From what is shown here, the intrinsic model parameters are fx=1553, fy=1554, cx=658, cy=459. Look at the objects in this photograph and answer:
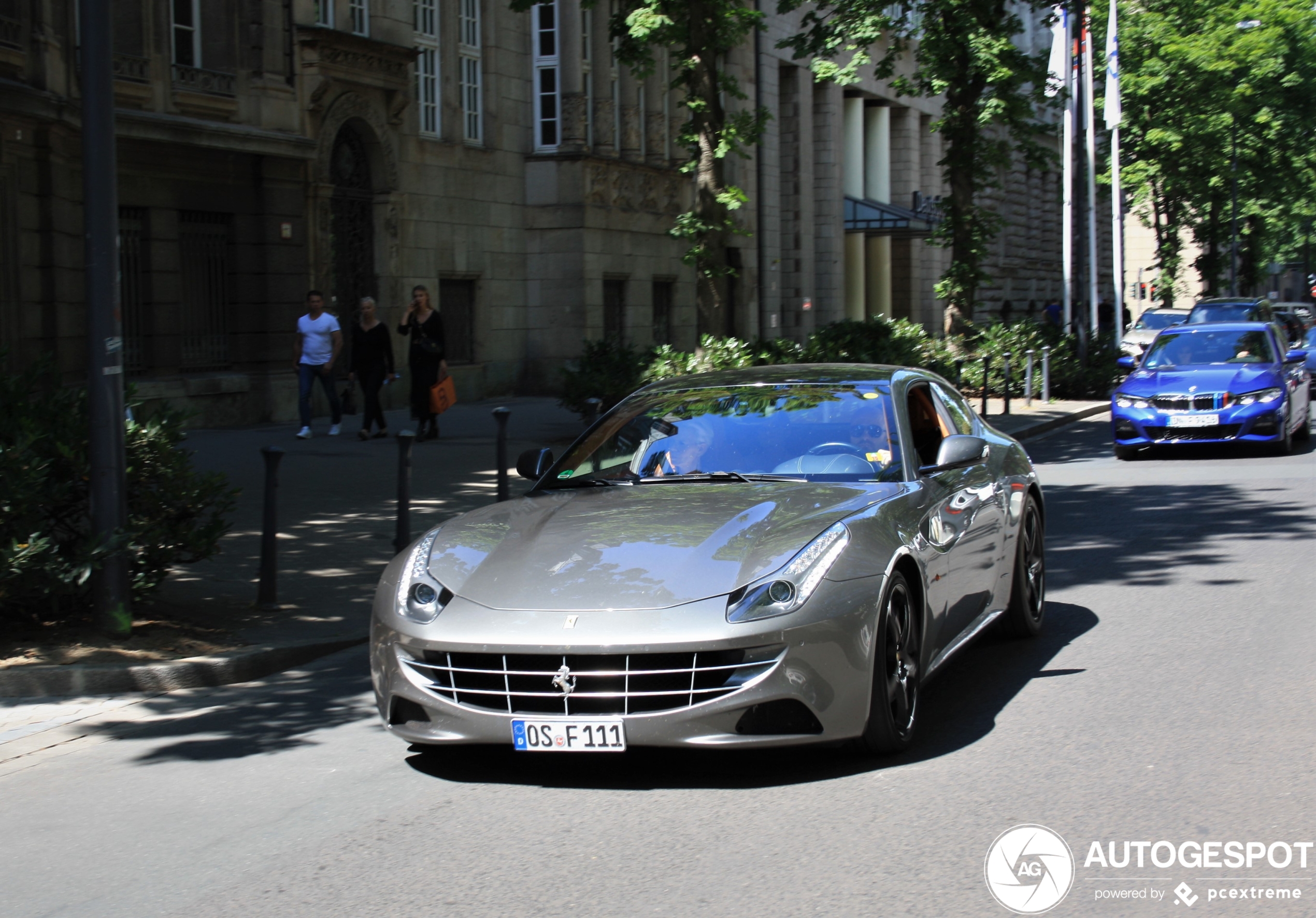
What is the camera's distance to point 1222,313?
29094mm

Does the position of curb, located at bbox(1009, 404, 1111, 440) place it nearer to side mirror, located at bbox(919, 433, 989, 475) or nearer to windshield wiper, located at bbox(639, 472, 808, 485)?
side mirror, located at bbox(919, 433, 989, 475)

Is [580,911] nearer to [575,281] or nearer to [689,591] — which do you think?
[689,591]

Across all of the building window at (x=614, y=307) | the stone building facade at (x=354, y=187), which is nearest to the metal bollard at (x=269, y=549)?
the stone building facade at (x=354, y=187)

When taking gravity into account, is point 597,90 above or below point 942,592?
above

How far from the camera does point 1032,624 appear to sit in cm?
791

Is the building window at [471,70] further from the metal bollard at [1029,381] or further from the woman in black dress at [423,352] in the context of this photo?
the metal bollard at [1029,381]

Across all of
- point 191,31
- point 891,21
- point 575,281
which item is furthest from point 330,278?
point 891,21

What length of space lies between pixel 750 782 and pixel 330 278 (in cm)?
1915

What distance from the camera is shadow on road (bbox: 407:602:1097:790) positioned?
215 inches

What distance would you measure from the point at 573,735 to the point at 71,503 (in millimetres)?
3946

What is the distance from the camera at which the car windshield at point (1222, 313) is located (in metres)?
28.8

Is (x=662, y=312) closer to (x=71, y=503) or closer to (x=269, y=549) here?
(x=269, y=549)

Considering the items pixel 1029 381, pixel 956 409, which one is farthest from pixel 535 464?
pixel 1029 381

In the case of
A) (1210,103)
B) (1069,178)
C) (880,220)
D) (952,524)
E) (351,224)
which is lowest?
(952,524)
